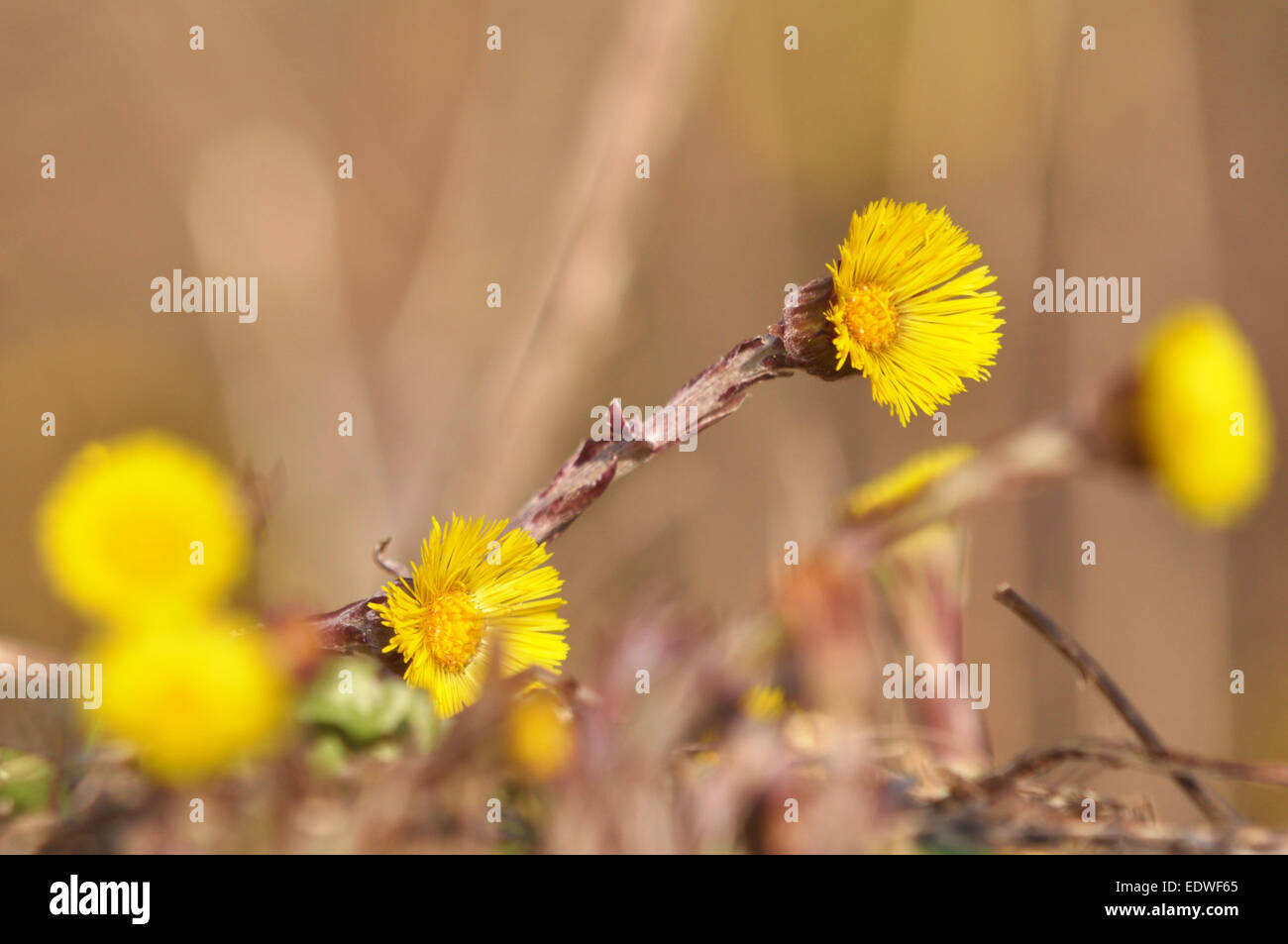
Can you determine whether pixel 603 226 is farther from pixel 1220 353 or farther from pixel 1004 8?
pixel 1004 8

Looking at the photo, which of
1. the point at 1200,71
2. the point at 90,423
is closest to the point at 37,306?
the point at 90,423

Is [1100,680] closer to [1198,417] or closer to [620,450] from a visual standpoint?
[1198,417]

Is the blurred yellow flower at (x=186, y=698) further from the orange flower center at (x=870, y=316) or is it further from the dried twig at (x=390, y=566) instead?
the orange flower center at (x=870, y=316)

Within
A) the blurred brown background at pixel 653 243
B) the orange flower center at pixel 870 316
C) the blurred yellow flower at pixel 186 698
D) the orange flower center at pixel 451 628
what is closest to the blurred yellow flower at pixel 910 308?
the orange flower center at pixel 870 316

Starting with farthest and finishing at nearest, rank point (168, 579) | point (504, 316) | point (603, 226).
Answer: point (504, 316), point (603, 226), point (168, 579)

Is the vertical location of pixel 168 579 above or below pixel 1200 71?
below

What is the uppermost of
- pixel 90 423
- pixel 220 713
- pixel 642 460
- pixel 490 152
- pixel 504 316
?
pixel 490 152

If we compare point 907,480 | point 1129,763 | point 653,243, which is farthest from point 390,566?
point 653,243
